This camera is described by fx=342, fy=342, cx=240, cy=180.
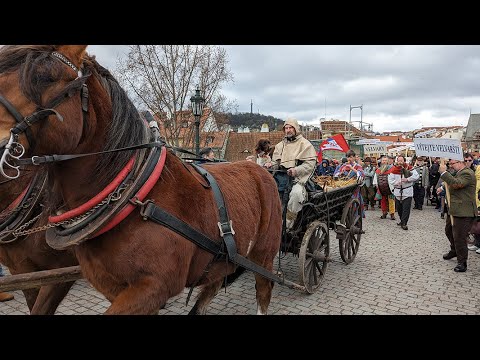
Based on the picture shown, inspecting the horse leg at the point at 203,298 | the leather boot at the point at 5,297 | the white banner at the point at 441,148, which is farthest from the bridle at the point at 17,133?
the white banner at the point at 441,148

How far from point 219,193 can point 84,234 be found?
1006 mm

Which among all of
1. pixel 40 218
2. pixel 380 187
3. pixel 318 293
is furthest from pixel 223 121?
pixel 40 218

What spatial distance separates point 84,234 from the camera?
1.78 meters

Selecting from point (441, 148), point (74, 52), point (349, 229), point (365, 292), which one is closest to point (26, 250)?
point (74, 52)

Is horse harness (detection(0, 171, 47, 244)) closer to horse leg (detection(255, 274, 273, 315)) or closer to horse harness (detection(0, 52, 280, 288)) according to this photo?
horse harness (detection(0, 52, 280, 288))

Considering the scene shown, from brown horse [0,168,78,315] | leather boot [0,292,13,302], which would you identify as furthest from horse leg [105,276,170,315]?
leather boot [0,292,13,302]

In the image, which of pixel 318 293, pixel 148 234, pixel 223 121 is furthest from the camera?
pixel 223 121

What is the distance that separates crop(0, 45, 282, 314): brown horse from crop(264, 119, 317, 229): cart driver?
2.32 meters

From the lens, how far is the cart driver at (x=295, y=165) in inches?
179

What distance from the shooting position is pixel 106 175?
76.2 inches

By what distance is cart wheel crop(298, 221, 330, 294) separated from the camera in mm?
4594

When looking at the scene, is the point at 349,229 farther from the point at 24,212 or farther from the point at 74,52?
the point at 74,52

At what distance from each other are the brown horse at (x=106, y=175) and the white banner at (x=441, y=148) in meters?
6.08

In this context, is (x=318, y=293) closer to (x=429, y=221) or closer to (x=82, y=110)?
(x=82, y=110)
